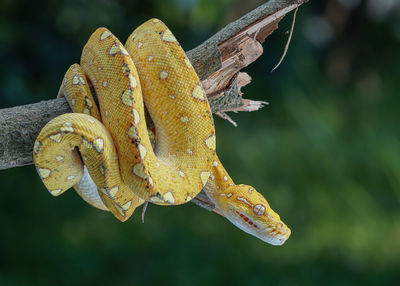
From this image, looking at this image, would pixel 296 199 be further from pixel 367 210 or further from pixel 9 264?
pixel 9 264

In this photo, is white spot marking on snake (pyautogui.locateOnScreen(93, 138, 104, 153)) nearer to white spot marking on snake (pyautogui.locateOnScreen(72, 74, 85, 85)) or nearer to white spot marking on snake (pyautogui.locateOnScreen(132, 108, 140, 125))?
white spot marking on snake (pyautogui.locateOnScreen(132, 108, 140, 125))

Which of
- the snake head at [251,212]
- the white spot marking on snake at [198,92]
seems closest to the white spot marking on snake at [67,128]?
the white spot marking on snake at [198,92]

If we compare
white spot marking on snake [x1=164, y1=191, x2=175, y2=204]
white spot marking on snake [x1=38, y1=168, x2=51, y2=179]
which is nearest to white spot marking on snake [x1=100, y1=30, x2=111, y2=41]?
white spot marking on snake [x1=38, y1=168, x2=51, y2=179]

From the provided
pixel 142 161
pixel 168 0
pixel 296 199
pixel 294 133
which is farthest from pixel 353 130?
pixel 142 161

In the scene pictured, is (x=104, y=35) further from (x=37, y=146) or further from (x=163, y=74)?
(x=37, y=146)

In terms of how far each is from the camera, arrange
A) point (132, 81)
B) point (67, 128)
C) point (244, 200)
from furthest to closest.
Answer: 1. point (244, 200)
2. point (132, 81)
3. point (67, 128)

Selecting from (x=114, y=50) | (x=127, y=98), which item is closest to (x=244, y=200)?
(x=127, y=98)

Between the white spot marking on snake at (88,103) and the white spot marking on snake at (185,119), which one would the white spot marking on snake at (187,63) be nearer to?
the white spot marking on snake at (185,119)
